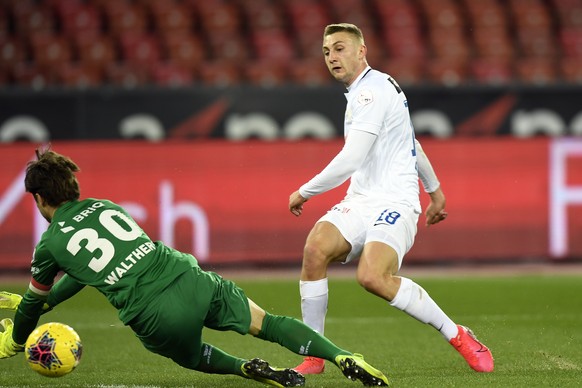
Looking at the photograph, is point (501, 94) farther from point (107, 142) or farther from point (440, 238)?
point (107, 142)

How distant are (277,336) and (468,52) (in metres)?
12.3

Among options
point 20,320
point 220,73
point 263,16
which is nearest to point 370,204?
point 20,320

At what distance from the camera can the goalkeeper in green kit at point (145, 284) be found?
5371 millimetres

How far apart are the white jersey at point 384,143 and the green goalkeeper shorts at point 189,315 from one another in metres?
1.15

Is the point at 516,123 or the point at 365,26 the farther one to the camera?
the point at 365,26

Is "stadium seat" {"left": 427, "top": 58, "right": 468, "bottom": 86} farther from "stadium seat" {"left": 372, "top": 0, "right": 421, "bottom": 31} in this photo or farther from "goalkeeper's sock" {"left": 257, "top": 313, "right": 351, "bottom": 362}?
"goalkeeper's sock" {"left": 257, "top": 313, "right": 351, "bottom": 362}

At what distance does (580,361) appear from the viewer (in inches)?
258

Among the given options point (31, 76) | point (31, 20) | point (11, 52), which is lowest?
point (31, 76)

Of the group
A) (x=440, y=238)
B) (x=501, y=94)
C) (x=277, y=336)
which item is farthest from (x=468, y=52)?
(x=277, y=336)

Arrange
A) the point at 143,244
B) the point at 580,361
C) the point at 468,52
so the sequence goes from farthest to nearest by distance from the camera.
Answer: the point at 468,52 → the point at 580,361 → the point at 143,244

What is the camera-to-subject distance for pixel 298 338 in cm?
552

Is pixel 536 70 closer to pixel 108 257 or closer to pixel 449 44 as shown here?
pixel 449 44

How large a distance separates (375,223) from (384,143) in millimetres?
467

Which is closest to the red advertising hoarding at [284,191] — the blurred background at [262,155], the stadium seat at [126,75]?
the blurred background at [262,155]
